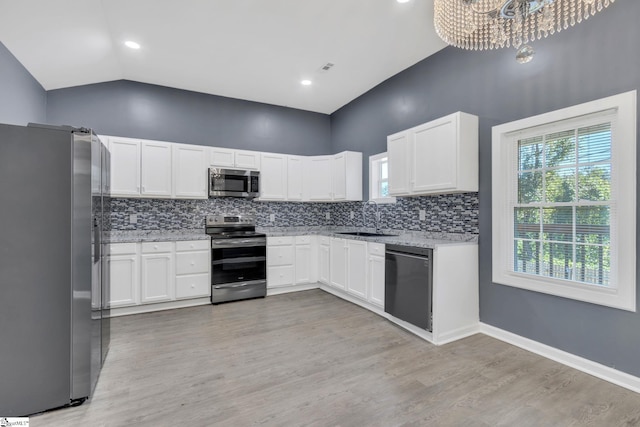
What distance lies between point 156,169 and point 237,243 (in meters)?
1.49

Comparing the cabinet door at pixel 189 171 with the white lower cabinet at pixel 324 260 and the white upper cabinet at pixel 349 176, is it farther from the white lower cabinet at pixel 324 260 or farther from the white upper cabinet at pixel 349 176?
the white upper cabinet at pixel 349 176

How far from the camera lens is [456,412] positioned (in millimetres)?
1862

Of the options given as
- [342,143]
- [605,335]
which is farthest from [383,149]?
[605,335]

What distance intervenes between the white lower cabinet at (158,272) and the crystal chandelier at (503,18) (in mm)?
3648

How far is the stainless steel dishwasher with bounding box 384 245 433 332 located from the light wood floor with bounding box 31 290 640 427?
0.73 feet

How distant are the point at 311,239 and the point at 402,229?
149 centimetres

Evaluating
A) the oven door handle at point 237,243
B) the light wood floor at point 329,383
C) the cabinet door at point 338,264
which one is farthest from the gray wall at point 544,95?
the oven door handle at point 237,243

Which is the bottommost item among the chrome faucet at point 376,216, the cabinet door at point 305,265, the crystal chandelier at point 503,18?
the cabinet door at point 305,265

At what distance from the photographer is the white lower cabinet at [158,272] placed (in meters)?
3.60

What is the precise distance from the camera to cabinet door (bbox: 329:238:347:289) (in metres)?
4.20

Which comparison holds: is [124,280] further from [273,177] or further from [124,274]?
[273,177]

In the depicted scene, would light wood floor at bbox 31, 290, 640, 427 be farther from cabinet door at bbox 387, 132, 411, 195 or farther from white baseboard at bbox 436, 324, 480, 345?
cabinet door at bbox 387, 132, 411, 195

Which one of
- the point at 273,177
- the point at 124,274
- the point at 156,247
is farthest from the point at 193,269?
the point at 273,177

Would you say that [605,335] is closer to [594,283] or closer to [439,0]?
[594,283]
